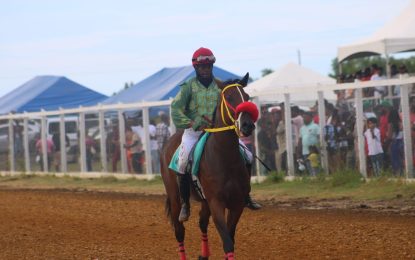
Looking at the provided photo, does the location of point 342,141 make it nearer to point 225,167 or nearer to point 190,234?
point 190,234

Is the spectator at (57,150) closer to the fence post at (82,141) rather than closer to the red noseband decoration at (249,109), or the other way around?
the fence post at (82,141)

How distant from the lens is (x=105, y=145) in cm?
2864

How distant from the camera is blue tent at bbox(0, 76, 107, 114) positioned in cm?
4119

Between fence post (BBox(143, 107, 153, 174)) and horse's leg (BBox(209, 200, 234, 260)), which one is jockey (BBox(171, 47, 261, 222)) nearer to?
horse's leg (BBox(209, 200, 234, 260))

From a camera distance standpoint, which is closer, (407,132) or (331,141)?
(407,132)

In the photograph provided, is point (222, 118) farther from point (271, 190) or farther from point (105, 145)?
point (105, 145)

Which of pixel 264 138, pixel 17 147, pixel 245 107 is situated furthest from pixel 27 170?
pixel 245 107

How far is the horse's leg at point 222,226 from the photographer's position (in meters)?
9.19

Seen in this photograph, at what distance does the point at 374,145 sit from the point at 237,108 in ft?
35.2

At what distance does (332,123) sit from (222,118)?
36.2 feet

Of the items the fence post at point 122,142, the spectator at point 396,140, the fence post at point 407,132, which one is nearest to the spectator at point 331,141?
the spectator at point 396,140

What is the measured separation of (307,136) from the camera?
2089 centimetres

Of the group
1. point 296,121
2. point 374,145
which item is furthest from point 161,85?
point 374,145

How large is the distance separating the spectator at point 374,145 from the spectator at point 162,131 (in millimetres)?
7837
